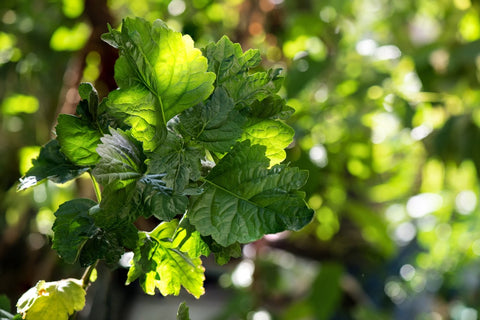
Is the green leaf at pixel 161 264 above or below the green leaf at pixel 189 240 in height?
below

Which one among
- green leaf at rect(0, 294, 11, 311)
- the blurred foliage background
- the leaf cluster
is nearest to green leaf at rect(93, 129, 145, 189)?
the leaf cluster

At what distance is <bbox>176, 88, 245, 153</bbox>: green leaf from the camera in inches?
10.3

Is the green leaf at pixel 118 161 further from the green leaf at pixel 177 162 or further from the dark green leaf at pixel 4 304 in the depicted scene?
the dark green leaf at pixel 4 304

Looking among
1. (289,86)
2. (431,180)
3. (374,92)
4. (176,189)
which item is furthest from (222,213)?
(431,180)

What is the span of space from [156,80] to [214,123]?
3cm

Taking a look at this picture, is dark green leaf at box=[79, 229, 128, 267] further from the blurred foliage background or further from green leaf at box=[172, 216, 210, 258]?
the blurred foliage background

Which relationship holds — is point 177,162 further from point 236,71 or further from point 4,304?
point 4,304

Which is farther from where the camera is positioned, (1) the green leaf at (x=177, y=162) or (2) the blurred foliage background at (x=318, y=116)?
(2) the blurred foliage background at (x=318, y=116)

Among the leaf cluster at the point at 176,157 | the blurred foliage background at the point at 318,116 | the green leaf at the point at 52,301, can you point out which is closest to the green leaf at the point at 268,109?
the leaf cluster at the point at 176,157

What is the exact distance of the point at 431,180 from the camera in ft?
4.17

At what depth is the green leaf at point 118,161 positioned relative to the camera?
245 millimetres

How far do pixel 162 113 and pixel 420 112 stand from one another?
0.92 metres

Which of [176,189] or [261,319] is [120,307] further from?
[176,189]

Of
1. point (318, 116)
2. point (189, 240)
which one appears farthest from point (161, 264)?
point (318, 116)
